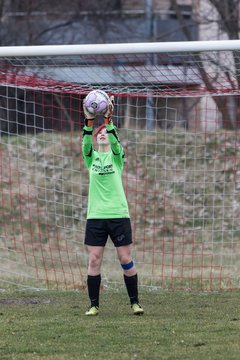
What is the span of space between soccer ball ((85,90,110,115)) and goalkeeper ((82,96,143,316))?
0.18 feet

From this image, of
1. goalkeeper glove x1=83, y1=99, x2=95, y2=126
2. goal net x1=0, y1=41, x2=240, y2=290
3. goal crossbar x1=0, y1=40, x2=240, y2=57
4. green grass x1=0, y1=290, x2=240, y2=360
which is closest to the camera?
green grass x1=0, y1=290, x2=240, y2=360

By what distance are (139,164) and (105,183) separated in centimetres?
955

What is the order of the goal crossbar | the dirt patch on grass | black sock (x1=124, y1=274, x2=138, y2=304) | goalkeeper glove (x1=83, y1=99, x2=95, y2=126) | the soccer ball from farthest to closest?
the dirt patch on grass → the goal crossbar → black sock (x1=124, y1=274, x2=138, y2=304) → goalkeeper glove (x1=83, y1=99, x2=95, y2=126) → the soccer ball

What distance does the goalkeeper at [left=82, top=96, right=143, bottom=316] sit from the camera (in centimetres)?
729

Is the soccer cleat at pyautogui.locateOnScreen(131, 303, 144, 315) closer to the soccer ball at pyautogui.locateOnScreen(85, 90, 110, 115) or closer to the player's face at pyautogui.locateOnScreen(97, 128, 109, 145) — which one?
the player's face at pyautogui.locateOnScreen(97, 128, 109, 145)

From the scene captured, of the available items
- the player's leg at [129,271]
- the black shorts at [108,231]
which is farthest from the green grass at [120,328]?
the black shorts at [108,231]

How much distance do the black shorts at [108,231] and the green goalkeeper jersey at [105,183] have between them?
0.05m

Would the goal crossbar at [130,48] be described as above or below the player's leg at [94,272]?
above

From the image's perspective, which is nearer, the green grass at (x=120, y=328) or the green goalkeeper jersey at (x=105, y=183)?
the green grass at (x=120, y=328)

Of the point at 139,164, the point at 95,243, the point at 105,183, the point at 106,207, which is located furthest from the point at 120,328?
the point at 139,164

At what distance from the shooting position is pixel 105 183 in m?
7.36

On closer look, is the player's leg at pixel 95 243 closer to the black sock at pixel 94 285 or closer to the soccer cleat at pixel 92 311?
the black sock at pixel 94 285

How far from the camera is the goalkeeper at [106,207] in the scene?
23.9ft

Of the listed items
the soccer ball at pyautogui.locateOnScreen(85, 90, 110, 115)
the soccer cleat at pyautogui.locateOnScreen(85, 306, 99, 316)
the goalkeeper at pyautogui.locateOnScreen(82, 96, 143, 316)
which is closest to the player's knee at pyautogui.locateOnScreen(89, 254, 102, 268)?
the goalkeeper at pyautogui.locateOnScreen(82, 96, 143, 316)
